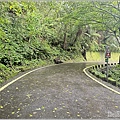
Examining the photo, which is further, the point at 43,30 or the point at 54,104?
the point at 43,30

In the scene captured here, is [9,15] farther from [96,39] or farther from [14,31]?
[96,39]

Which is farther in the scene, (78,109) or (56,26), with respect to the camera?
(56,26)

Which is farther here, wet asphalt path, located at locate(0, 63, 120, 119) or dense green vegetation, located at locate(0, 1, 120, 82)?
dense green vegetation, located at locate(0, 1, 120, 82)

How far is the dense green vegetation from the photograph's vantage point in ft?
33.5

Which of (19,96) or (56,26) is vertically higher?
(56,26)

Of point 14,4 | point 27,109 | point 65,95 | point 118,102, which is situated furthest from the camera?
point 14,4

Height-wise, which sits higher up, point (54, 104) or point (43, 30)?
point (43, 30)

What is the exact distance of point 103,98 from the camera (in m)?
5.45

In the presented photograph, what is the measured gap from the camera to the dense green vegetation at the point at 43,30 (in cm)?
1020

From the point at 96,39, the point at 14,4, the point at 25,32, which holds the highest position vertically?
the point at 14,4

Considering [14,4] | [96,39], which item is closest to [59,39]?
[96,39]

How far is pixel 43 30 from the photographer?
2055cm

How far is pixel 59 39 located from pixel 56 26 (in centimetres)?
201

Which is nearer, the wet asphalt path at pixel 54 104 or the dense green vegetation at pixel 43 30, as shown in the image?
the wet asphalt path at pixel 54 104
